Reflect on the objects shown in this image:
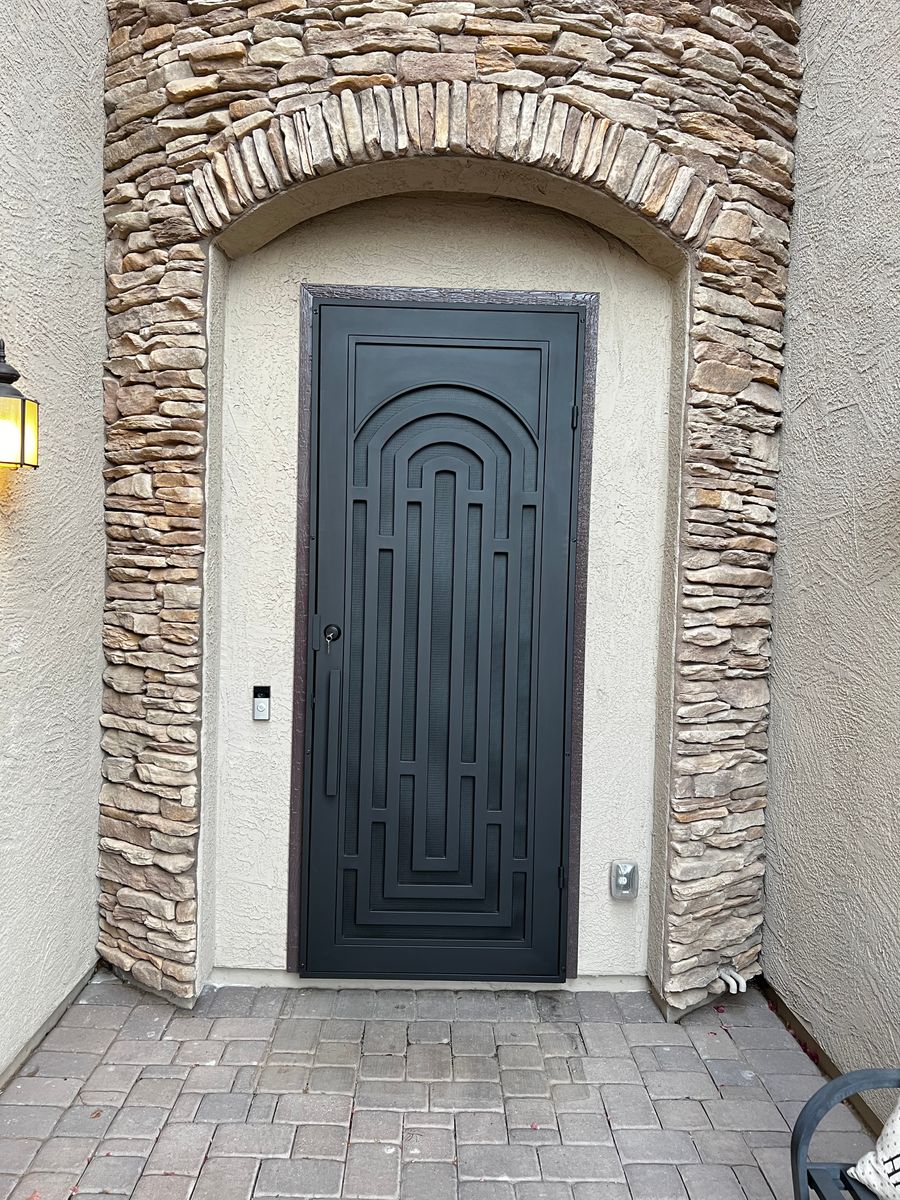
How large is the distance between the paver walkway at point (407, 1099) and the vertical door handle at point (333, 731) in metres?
0.81

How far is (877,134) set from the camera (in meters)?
2.38

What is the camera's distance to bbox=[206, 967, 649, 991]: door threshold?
2.91 metres

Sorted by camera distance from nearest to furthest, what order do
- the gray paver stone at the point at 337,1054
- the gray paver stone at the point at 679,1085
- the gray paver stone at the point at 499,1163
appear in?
the gray paver stone at the point at 499,1163
the gray paver stone at the point at 679,1085
the gray paver stone at the point at 337,1054

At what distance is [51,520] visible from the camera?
251 centimetres

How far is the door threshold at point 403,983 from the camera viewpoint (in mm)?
2910

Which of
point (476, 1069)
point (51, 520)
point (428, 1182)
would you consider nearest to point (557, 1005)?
point (476, 1069)

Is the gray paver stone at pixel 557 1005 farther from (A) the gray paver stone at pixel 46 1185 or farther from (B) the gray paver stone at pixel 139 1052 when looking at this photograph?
(A) the gray paver stone at pixel 46 1185

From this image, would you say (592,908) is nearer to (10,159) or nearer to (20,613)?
(20,613)

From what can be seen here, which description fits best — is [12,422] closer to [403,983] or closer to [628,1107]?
[403,983]

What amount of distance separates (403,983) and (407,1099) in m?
0.59

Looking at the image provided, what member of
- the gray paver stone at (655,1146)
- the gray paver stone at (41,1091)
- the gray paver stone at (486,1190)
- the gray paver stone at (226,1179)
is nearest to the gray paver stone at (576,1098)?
the gray paver stone at (655,1146)

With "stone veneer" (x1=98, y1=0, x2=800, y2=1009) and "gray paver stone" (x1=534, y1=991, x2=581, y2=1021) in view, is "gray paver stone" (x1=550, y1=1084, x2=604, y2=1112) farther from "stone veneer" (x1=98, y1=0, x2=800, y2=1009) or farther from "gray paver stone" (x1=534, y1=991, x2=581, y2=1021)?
"stone veneer" (x1=98, y1=0, x2=800, y2=1009)

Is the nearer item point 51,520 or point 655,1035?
point 51,520

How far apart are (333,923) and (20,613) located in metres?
1.53
